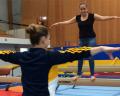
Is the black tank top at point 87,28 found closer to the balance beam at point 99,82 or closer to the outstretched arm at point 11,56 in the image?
the balance beam at point 99,82

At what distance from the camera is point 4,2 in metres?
15.7

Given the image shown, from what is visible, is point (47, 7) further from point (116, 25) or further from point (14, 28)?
point (116, 25)

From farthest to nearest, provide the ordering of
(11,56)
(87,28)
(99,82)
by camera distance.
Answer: (87,28), (99,82), (11,56)

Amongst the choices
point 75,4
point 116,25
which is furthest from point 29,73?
point 75,4

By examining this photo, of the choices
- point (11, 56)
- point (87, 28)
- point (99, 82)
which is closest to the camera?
point (11, 56)

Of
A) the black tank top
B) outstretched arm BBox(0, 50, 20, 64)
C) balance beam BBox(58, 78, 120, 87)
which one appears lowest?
balance beam BBox(58, 78, 120, 87)

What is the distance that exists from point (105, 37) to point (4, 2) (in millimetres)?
6819

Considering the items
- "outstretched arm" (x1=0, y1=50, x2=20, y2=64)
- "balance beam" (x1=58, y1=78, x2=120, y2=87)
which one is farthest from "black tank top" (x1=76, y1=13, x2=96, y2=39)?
"outstretched arm" (x1=0, y1=50, x2=20, y2=64)

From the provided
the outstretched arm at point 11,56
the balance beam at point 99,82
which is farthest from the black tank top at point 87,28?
the outstretched arm at point 11,56

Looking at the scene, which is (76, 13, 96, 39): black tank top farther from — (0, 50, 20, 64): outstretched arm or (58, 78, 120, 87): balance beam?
(0, 50, 20, 64): outstretched arm

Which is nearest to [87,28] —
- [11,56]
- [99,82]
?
[99,82]

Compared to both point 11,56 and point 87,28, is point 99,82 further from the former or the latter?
point 11,56

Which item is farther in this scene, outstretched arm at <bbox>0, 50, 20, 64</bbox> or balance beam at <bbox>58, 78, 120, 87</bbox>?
balance beam at <bbox>58, 78, 120, 87</bbox>

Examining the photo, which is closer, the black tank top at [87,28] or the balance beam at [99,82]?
the balance beam at [99,82]
